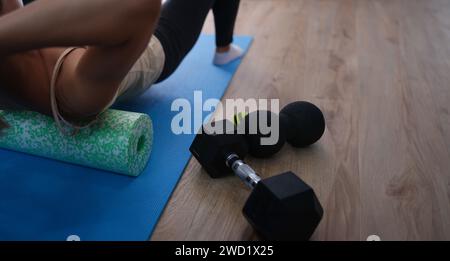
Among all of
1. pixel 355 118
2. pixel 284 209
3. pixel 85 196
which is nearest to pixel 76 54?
pixel 85 196

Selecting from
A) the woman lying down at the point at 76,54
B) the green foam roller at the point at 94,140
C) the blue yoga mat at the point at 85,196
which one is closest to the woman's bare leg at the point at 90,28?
the woman lying down at the point at 76,54

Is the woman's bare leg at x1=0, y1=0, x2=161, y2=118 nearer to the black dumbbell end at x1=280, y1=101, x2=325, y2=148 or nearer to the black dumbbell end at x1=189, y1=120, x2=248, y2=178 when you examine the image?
the black dumbbell end at x1=189, y1=120, x2=248, y2=178

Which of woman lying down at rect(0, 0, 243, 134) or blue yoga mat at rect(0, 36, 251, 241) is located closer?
woman lying down at rect(0, 0, 243, 134)

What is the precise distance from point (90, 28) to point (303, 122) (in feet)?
2.09

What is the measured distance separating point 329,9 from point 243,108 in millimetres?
1202

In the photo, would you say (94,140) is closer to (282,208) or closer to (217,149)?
(217,149)

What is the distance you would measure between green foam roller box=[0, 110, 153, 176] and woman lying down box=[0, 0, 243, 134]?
0.05 meters

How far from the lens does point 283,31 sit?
1891 millimetres

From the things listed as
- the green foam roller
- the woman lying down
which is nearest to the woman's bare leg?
the woman lying down

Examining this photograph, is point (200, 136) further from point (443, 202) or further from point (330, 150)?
point (443, 202)

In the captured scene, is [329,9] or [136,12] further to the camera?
[329,9]

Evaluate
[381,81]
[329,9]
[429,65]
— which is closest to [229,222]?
[381,81]

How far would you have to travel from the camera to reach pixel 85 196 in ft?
A: 3.17

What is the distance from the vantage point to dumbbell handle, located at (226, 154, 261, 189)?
2.89ft
